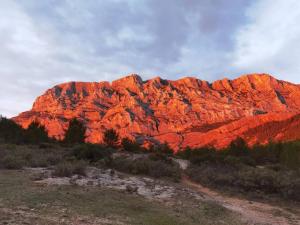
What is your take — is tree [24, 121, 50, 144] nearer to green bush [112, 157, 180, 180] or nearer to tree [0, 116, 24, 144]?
Answer: tree [0, 116, 24, 144]

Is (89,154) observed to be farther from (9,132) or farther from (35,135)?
(35,135)

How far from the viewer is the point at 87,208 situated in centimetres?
1151

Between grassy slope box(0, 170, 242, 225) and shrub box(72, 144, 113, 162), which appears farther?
shrub box(72, 144, 113, 162)

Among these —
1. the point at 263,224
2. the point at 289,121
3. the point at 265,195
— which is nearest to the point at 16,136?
the point at 265,195

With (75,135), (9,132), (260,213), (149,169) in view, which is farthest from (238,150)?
(260,213)

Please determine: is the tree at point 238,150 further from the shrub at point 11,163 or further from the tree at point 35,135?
the shrub at point 11,163

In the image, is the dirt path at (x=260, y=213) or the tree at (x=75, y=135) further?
Answer: the tree at (x=75, y=135)

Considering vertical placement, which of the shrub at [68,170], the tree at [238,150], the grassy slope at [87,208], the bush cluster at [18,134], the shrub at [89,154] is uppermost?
the bush cluster at [18,134]

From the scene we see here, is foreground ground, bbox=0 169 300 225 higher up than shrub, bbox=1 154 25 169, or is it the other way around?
shrub, bbox=1 154 25 169

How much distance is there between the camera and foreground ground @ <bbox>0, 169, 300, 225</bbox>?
33.4ft

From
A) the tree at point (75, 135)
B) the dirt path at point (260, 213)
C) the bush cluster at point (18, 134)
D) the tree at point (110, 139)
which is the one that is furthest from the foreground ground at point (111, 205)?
the tree at point (110, 139)

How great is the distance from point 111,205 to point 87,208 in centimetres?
122

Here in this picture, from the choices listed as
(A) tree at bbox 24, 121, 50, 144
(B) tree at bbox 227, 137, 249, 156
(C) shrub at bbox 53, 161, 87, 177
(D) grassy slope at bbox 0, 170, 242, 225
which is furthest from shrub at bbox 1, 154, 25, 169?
(B) tree at bbox 227, 137, 249, 156

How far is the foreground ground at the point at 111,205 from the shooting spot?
10188mm
